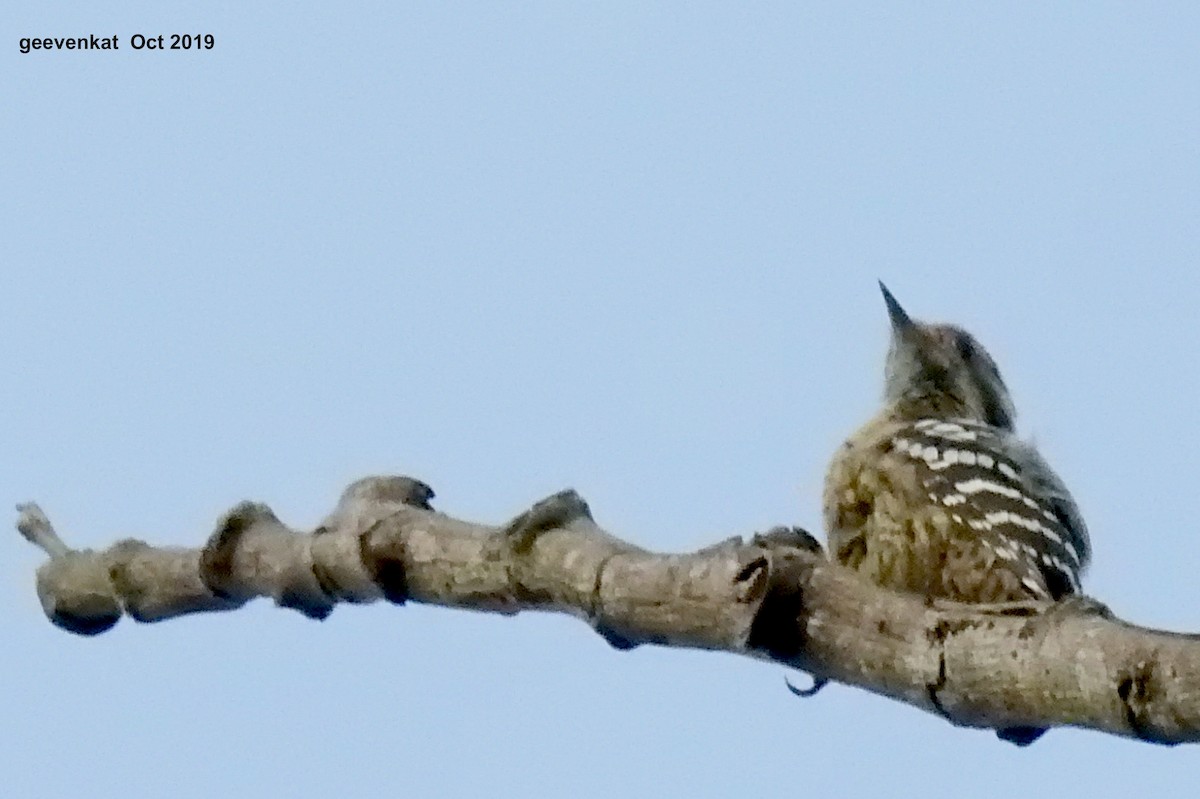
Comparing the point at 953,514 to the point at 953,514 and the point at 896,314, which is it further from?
the point at 896,314

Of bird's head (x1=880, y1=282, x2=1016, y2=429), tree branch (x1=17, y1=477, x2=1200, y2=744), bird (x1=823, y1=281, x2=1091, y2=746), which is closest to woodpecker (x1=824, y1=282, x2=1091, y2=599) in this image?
bird (x1=823, y1=281, x2=1091, y2=746)

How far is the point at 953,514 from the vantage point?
199 centimetres

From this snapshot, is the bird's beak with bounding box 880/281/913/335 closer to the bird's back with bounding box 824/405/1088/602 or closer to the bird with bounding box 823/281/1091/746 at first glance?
the bird with bounding box 823/281/1091/746

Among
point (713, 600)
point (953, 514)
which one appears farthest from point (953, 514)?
point (713, 600)

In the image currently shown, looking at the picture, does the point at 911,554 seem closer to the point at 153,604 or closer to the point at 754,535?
the point at 754,535

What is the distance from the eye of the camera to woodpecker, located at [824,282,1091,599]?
1.86m

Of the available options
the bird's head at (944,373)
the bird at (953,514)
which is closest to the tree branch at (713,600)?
the bird at (953,514)

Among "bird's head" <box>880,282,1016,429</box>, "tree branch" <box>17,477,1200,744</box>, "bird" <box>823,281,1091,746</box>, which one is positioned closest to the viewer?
"tree branch" <box>17,477,1200,744</box>

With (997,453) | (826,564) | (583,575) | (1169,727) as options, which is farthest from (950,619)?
(997,453)

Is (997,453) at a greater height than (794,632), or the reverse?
(997,453)

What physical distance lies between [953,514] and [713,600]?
0.78m

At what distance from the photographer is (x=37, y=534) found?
2.21m

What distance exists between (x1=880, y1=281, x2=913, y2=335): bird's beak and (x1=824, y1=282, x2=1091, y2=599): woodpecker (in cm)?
25

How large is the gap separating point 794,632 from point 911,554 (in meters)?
0.66
